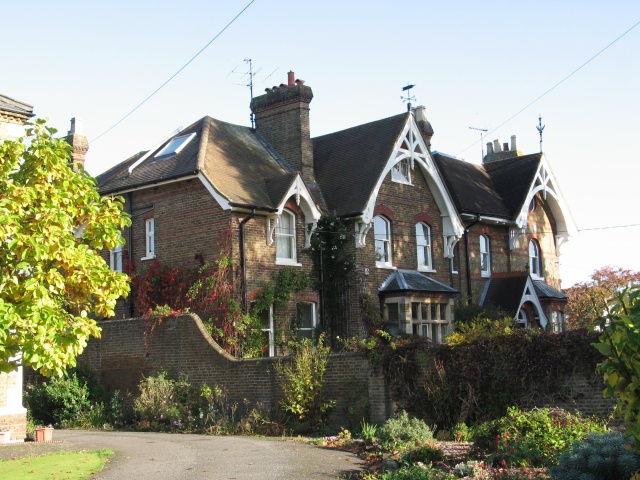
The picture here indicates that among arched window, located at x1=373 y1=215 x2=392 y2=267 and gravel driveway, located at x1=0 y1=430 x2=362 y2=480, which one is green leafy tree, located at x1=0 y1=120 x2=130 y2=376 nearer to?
gravel driveway, located at x1=0 y1=430 x2=362 y2=480

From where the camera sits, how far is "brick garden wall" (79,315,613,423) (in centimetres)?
1720

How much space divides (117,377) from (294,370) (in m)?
7.04

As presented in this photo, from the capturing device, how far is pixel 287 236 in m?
28.5

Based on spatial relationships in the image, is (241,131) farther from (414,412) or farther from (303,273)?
(414,412)

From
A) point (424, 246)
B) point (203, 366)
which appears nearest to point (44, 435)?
point (203, 366)

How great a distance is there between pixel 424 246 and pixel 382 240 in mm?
2378

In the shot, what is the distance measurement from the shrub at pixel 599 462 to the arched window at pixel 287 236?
18.5 meters

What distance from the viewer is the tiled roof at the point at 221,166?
27266 millimetres

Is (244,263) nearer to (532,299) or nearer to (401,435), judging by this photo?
(401,435)

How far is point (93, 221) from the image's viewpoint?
1291cm

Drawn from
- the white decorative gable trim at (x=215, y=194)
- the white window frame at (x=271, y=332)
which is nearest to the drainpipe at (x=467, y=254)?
the white window frame at (x=271, y=332)

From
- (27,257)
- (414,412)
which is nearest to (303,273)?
(414,412)

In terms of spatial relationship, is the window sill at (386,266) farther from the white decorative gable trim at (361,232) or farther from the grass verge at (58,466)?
the grass verge at (58,466)

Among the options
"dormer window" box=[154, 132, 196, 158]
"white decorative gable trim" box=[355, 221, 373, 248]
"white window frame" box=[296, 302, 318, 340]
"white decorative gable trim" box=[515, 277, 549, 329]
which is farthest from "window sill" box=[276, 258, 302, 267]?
"white decorative gable trim" box=[515, 277, 549, 329]
